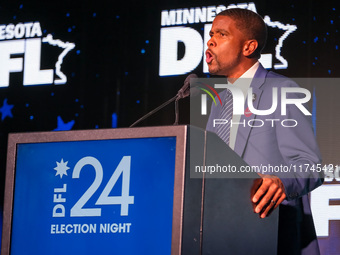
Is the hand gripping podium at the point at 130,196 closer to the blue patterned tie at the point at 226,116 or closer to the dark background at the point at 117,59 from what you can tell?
the blue patterned tie at the point at 226,116

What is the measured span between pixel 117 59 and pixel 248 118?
1.89 m

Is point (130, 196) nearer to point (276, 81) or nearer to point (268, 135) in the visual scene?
point (268, 135)

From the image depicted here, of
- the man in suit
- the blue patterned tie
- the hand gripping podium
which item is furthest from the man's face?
the hand gripping podium

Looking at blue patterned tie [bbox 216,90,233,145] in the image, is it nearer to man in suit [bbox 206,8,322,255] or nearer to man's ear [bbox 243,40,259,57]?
man in suit [bbox 206,8,322,255]

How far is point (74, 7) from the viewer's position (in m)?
3.88

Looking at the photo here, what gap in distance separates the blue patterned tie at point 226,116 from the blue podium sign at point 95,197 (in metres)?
0.69

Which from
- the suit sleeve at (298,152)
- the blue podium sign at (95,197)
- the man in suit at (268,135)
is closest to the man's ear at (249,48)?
the man in suit at (268,135)

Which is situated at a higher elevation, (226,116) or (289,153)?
(226,116)

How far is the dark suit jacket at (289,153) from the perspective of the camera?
1.60 m

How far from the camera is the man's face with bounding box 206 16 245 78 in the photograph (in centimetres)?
204

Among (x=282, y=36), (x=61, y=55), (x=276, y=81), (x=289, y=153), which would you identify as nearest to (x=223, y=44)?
(x=276, y=81)

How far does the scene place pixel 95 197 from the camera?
1242mm

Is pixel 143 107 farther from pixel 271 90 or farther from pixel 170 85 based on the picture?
pixel 271 90

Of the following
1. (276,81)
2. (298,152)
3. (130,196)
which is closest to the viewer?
(130,196)
